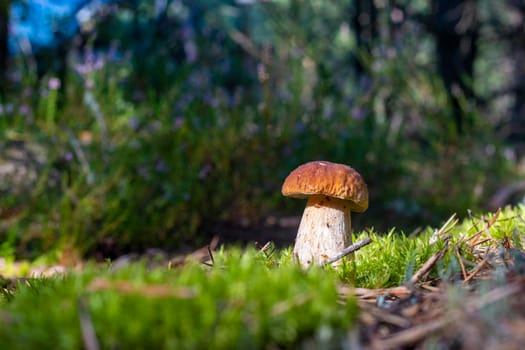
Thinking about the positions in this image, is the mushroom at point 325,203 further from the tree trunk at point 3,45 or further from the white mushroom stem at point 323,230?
the tree trunk at point 3,45

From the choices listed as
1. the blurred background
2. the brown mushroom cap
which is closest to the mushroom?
the brown mushroom cap

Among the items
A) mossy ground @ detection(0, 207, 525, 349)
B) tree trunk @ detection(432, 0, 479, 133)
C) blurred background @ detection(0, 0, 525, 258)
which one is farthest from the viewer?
tree trunk @ detection(432, 0, 479, 133)

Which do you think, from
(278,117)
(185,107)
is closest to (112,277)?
(185,107)

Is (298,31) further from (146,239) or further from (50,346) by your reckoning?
(50,346)

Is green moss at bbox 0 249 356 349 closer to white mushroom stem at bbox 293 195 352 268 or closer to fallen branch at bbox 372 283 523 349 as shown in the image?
fallen branch at bbox 372 283 523 349

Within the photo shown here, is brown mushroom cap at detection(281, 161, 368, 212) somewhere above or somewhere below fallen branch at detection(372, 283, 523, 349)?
above

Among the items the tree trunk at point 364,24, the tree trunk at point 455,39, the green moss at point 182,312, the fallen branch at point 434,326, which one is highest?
the tree trunk at point 364,24

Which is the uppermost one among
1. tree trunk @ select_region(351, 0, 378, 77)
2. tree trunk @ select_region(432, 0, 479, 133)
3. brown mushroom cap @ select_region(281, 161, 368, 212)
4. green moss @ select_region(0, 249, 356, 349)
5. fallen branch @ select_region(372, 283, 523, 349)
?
tree trunk @ select_region(351, 0, 378, 77)

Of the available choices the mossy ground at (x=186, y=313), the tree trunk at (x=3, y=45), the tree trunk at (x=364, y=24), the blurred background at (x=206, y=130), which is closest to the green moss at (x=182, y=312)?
the mossy ground at (x=186, y=313)
